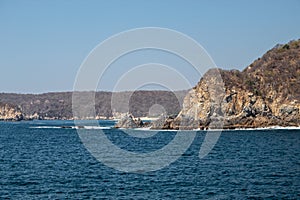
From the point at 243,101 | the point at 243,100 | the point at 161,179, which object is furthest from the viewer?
the point at 243,100

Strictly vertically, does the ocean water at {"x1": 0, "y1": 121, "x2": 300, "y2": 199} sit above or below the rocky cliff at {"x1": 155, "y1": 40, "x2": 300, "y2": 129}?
below

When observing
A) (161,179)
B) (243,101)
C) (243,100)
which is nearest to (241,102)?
(243,101)

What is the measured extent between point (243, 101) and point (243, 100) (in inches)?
15.2

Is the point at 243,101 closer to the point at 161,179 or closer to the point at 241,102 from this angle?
the point at 241,102

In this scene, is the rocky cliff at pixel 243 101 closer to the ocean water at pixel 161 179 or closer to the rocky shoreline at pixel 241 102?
the rocky shoreline at pixel 241 102

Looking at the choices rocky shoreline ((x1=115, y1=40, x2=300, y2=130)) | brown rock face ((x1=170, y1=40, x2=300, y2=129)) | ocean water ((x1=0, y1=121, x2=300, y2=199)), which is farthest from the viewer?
brown rock face ((x1=170, y1=40, x2=300, y2=129))

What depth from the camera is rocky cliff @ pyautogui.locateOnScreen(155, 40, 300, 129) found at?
140500 mm

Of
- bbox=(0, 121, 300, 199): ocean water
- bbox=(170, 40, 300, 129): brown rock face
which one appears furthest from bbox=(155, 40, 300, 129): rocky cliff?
bbox=(0, 121, 300, 199): ocean water

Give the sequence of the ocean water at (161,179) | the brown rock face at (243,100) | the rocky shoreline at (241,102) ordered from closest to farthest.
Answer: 1. the ocean water at (161,179)
2. the rocky shoreline at (241,102)
3. the brown rock face at (243,100)

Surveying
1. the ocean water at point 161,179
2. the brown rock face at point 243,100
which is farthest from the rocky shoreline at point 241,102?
the ocean water at point 161,179

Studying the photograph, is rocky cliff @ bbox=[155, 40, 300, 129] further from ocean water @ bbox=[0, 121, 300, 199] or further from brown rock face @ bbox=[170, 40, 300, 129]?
ocean water @ bbox=[0, 121, 300, 199]

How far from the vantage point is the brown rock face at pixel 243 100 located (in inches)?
5531

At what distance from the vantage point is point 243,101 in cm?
14450

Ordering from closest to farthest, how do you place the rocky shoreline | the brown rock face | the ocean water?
the ocean water < the rocky shoreline < the brown rock face
